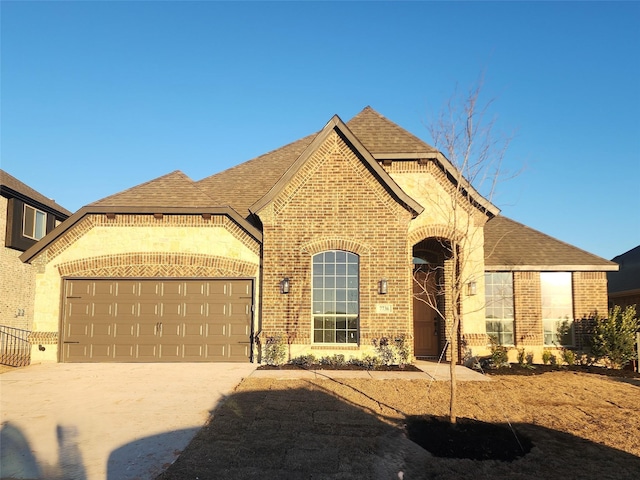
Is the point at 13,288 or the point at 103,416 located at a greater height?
the point at 13,288

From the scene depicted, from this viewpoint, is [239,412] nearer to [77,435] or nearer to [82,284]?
[77,435]

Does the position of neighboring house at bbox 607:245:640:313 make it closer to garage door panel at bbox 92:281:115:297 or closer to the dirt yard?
the dirt yard

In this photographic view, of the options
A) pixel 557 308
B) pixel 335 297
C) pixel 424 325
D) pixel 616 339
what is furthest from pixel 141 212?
pixel 616 339

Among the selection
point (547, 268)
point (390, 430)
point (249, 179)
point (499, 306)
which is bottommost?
point (390, 430)

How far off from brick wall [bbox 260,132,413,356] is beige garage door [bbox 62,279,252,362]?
1.14 meters

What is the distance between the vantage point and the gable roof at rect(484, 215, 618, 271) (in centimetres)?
1465

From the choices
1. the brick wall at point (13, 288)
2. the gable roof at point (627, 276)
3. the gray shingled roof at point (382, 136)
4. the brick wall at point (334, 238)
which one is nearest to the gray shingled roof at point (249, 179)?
the brick wall at point (334, 238)

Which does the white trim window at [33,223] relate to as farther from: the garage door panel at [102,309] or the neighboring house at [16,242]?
the garage door panel at [102,309]

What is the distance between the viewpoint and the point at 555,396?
9688 millimetres

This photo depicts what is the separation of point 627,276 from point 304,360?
1758cm

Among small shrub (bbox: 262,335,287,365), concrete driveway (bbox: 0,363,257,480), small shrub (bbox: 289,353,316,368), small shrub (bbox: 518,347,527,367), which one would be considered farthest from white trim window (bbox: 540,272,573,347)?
concrete driveway (bbox: 0,363,257,480)

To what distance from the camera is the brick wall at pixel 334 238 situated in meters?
12.9

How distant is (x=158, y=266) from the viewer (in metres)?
13.5

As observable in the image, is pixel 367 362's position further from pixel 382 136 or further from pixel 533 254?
pixel 382 136
